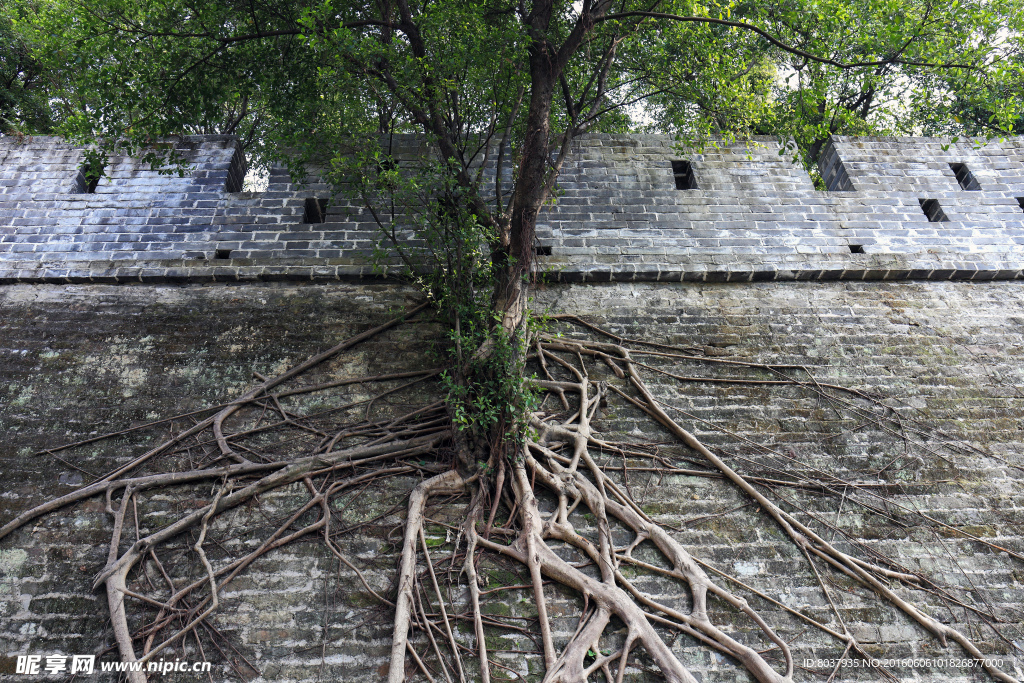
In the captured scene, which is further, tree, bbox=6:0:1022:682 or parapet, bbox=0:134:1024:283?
parapet, bbox=0:134:1024:283

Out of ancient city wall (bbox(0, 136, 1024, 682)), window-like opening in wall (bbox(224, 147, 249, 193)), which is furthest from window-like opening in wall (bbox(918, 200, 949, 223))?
window-like opening in wall (bbox(224, 147, 249, 193))

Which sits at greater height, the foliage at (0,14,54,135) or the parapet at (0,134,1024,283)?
the foliage at (0,14,54,135)

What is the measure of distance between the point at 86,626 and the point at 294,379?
5.87 ft

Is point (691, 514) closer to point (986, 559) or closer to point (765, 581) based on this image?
point (765, 581)

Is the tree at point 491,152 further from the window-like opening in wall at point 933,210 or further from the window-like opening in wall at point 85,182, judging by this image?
the window-like opening in wall at point 933,210

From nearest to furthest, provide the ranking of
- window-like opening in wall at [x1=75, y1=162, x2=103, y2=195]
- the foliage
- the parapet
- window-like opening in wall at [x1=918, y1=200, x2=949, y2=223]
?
the parapet < window-like opening in wall at [x1=75, y1=162, x2=103, y2=195] < window-like opening in wall at [x1=918, y1=200, x2=949, y2=223] < the foliage

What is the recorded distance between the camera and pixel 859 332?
4961 millimetres

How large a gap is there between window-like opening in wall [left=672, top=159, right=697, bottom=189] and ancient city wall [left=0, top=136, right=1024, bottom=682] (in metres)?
0.11

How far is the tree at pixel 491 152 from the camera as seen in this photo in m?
3.30

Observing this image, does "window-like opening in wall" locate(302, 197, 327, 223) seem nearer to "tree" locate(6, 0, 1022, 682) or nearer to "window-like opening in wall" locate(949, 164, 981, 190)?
"tree" locate(6, 0, 1022, 682)

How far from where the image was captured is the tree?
130 inches

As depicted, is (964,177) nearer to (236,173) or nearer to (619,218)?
(619,218)

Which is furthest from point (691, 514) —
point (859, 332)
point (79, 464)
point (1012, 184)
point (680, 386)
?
point (1012, 184)

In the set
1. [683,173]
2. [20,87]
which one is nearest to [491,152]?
[683,173]
